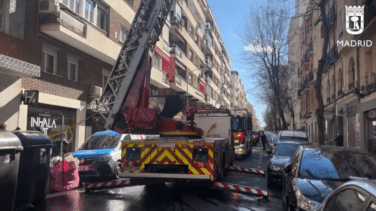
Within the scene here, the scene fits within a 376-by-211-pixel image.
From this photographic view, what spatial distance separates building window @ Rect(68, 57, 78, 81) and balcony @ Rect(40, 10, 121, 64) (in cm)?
69

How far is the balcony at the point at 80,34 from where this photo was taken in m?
14.6

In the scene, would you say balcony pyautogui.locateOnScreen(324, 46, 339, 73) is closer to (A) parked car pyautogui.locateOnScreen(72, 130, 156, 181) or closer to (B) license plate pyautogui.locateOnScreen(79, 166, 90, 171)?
(A) parked car pyautogui.locateOnScreen(72, 130, 156, 181)

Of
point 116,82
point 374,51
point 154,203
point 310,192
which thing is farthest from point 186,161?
point 374,51

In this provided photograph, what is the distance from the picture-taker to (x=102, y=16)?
19.0 meters

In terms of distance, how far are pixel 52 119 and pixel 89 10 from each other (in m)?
5.43

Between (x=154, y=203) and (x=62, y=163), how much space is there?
130 inches

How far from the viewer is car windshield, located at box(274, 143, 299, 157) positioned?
39.3ft

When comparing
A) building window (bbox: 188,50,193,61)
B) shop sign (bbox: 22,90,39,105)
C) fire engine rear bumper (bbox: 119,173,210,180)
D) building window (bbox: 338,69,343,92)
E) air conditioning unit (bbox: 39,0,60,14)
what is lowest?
fire engine rear bumper (bbox: 119,173,210,180)

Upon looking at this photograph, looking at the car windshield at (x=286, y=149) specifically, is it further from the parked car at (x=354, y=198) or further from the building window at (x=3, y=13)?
the building window at (x=3, y=13)

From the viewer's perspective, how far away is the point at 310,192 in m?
5.80

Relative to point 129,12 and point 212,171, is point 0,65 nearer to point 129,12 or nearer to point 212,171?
point 212,171

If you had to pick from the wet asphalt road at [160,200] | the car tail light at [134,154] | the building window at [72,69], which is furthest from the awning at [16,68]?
the car tail light at [134,154]

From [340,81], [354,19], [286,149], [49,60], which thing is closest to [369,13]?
[354,19]

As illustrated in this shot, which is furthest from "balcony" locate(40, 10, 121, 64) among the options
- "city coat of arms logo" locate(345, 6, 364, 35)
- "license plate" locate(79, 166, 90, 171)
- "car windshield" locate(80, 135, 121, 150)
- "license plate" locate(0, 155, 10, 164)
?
"city coat of arms logo" locate(345, 6, 364, 35)
